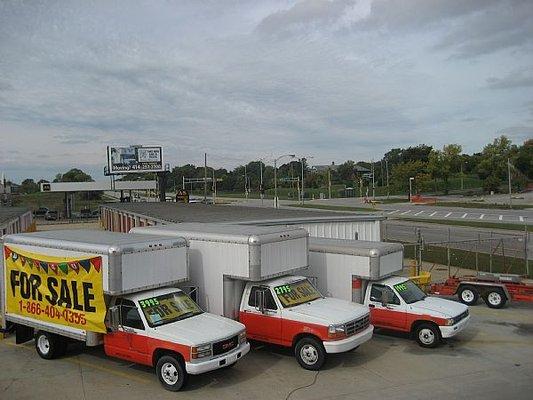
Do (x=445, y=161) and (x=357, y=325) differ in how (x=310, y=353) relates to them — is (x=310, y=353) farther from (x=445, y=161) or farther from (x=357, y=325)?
(x=445, y=161)

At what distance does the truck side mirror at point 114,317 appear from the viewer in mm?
10734

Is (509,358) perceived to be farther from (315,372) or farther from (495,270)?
(495,270)

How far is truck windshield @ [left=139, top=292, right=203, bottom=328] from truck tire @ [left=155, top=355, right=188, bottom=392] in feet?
2.57

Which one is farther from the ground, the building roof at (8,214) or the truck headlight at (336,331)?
the building roof at (8,214)

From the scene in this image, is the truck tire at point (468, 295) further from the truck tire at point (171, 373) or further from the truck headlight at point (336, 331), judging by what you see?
the truck tire at point (171, 373)

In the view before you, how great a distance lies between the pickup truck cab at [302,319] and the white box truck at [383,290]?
147cm

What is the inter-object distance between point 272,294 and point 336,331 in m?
1.75

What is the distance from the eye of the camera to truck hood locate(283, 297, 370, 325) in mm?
11320

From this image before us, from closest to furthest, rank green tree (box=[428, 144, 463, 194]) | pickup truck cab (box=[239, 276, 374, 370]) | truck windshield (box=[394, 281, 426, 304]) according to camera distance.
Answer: pickup truck cab (box=[239, 276, 374, 370])
truck windshield (box=[394, 281, 426, 304])
green tree (box=[428, 144, 463, 194])

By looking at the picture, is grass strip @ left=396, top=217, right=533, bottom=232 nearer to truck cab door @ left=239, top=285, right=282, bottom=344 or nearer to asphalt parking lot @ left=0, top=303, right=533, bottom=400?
asphalt parking lot @ left=0, top=303, right=533, bottom=400

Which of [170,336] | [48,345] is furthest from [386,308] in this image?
[48,345]

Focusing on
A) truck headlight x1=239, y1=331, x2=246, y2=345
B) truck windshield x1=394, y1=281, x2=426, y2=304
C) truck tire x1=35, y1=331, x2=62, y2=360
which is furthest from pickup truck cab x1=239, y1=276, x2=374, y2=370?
truck tire x1=35, y1=331, x2=62, y2=360

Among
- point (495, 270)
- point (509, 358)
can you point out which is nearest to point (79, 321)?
point (509, 358)

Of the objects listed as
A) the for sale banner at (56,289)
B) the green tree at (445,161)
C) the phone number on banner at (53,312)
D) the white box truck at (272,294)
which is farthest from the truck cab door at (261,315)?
the green tree at (445,161)
